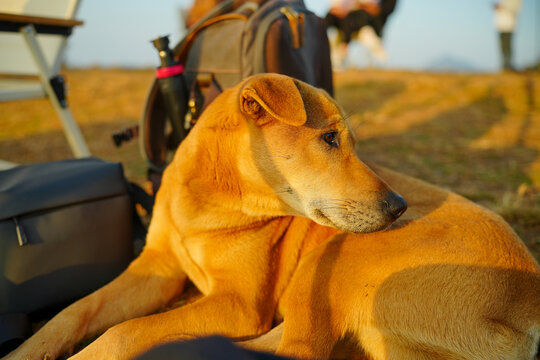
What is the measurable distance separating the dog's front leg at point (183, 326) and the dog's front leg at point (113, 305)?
0.21 meters

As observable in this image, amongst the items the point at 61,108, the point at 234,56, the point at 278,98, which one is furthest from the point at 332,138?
the point at 61,108

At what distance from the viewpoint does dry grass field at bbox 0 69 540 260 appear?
4.08 metres

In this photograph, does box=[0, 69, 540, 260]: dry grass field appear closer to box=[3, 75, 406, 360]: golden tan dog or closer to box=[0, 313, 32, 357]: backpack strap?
box=[3, 75, 406, 360]: golden tan dog

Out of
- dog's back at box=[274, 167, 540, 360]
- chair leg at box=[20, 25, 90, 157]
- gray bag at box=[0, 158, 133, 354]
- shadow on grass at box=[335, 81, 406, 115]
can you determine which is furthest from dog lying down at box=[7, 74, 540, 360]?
shadow on grass at box=[335, 81, 406, 115]

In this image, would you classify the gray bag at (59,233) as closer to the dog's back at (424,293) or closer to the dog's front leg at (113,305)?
the dog's front leg at (113,305)

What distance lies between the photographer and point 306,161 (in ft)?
6.17

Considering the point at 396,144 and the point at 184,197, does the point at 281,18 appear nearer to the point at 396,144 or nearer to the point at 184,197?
the point at 184,197

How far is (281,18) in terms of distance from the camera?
2520mm

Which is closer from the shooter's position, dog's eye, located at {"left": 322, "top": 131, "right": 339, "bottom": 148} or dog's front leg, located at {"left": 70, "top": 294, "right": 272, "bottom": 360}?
dog's front leg, located at {"left": 70, "top": 294, "right": 272, "bottom": 360}

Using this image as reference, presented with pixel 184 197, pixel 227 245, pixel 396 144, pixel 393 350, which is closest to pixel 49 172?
pixel 184 197

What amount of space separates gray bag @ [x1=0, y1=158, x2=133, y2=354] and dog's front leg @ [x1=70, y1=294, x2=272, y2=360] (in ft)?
1.61

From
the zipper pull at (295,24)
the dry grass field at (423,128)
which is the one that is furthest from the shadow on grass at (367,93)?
the zipper pull at (295,24)

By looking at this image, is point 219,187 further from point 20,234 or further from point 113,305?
point 20,234

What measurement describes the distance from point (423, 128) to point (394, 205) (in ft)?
17.2
